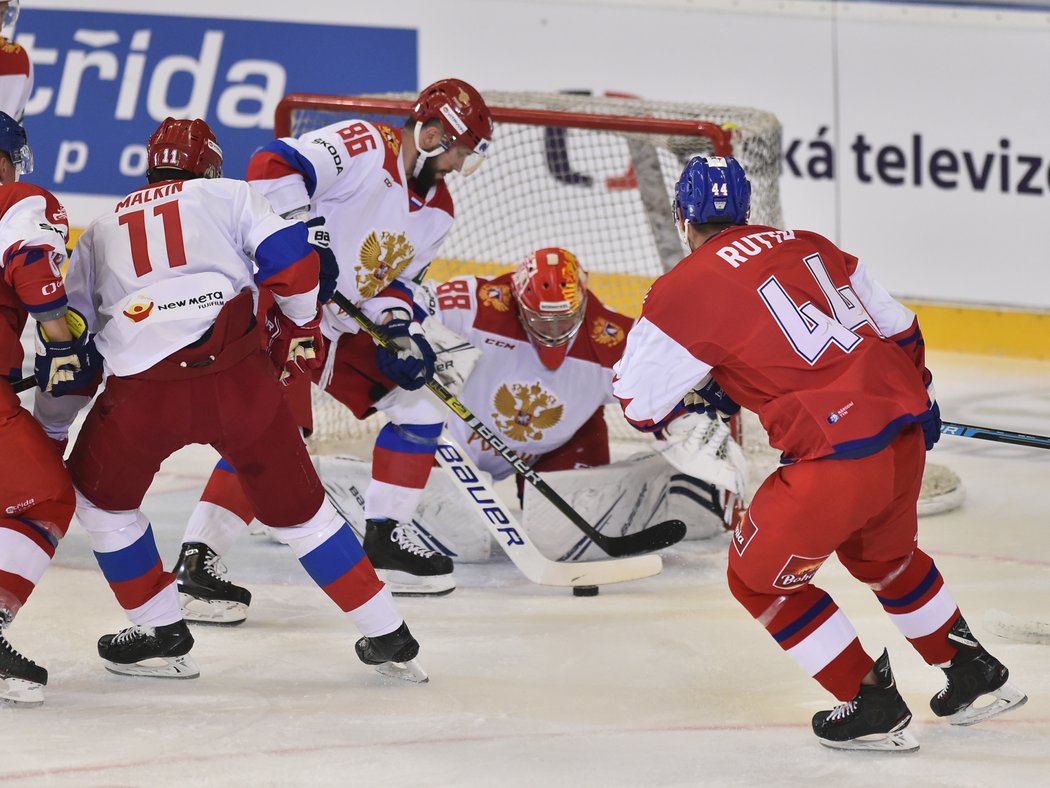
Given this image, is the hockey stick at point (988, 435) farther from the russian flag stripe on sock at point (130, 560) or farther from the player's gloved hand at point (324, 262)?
the russian flag stripe on sock at point (130, 560)

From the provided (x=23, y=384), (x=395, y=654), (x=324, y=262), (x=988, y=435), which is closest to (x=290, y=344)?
(x=324, y=262)

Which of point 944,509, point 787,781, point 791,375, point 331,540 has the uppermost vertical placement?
point 791,375

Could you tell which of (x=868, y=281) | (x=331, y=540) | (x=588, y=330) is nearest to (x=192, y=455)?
(x=588, y=330)

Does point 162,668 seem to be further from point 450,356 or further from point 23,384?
point 450,356

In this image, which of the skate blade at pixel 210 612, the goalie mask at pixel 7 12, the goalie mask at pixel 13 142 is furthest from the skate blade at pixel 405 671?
the goalie mask at pixel 7 12

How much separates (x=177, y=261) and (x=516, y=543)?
1232 mm

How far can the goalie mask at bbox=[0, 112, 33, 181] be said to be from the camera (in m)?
3.22

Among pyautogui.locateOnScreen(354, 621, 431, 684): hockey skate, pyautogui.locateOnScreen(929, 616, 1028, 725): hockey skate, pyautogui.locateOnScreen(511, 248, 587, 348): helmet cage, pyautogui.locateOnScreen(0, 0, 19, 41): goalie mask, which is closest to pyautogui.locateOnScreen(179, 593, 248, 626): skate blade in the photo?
pyautogui.locateOnScreen(354, 621, 431, 684): hockey skate

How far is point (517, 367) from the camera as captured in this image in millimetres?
4293

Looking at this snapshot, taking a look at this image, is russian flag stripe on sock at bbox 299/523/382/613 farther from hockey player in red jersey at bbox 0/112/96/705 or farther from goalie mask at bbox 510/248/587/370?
goalie mask at bbox 510/248/587/370

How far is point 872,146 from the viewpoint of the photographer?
5.94 metres

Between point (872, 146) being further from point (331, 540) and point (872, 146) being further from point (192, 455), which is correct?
point (331, 540)

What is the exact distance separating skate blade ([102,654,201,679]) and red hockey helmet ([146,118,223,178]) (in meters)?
0.96

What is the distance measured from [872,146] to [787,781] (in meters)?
3.50
